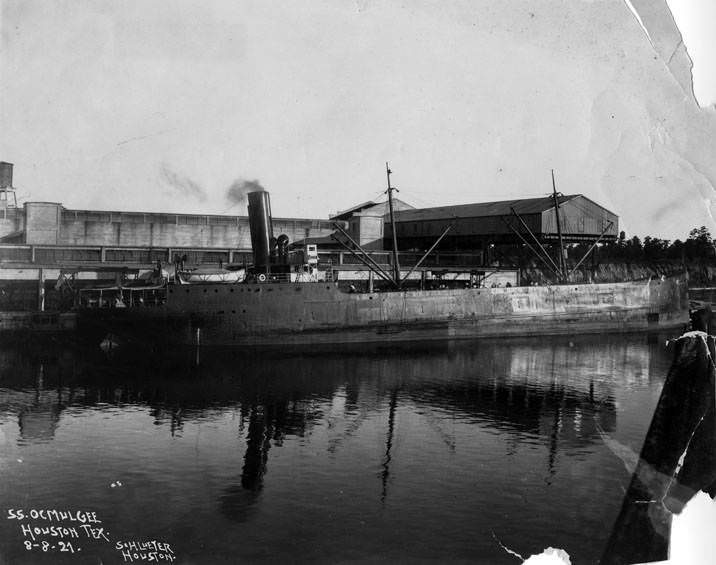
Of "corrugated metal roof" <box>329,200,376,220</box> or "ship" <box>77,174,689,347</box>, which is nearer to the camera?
"ship" <box>77,174,689,347</box>

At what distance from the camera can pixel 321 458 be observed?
12398 millimetres

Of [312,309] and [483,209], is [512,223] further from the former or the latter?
[312,309]

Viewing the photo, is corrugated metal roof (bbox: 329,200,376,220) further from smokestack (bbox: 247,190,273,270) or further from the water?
the water

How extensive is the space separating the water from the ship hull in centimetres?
439

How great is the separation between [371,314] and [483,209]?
18.5 m

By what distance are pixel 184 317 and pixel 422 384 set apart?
12346mm

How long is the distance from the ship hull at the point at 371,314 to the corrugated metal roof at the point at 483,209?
8154 millimetres

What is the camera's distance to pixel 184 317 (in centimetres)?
2742

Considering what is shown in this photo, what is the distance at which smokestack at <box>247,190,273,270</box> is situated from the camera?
2884cm

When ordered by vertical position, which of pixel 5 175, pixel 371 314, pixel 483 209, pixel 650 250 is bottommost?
pixel 371 314

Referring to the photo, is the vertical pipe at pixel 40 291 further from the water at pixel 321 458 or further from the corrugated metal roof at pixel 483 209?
the corrugated metal roof at pixel 483 209

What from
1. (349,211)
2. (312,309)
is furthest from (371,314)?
(349,211)

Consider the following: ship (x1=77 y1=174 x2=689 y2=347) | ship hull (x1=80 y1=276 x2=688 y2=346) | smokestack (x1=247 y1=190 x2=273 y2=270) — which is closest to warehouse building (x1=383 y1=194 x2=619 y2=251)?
ship hull (x1=80 y1=276 x2=688 y2=346)

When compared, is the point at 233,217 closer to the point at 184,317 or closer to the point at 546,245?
the point at 184,317
